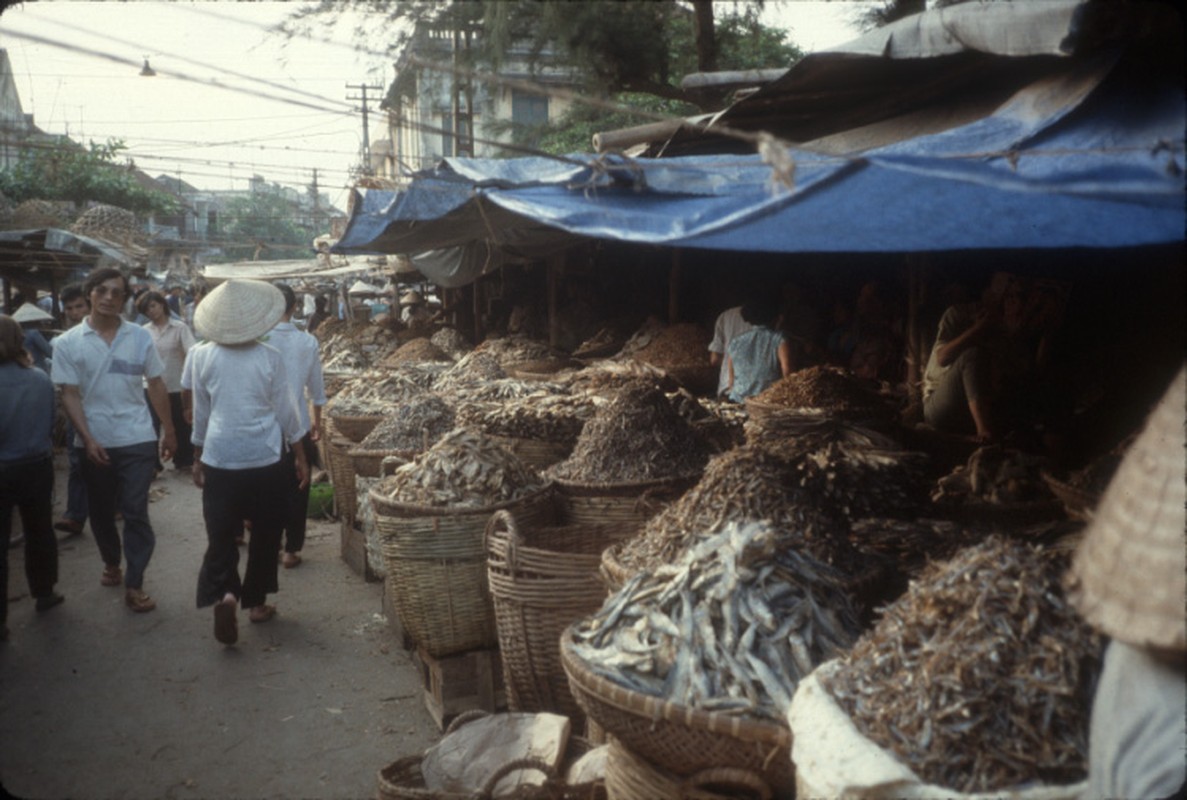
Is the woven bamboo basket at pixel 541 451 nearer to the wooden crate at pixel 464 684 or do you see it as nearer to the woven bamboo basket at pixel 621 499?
the woven bamboo basket at pixel 621 499

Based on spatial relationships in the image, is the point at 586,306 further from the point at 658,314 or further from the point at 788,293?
the point at 788,293

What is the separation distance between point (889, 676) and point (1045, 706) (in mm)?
330

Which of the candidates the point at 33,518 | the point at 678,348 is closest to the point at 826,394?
the point at 678,348

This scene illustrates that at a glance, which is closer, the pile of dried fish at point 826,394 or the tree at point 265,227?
the pile of dried fish at point 826,394

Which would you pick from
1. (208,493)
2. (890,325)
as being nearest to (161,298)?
(208,493)

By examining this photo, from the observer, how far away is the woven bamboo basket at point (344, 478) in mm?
6895

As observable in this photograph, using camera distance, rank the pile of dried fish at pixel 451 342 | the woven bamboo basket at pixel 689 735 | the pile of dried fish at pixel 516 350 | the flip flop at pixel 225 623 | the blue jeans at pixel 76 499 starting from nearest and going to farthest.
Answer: the woven bamboo basket at pixel 689 735, the flip flop at pixel 225 623, the blue jeans at pixel 76 499, the pile of dried fish at pixel 516 350, the pile of dried fish at pixel 451 342

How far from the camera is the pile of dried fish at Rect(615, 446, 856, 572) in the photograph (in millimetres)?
3090

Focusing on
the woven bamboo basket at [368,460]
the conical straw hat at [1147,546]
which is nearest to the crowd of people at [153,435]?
the woven bamboo basket at [368,460]

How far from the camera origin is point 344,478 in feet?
23.2

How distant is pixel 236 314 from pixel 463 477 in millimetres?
1983

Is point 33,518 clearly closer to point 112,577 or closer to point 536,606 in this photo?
point 112,577

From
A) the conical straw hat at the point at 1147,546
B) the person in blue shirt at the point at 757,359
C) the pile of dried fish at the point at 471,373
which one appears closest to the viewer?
the conical straw hat at the point at 1147,546

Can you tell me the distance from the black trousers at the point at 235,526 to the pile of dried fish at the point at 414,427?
3.03 feet
